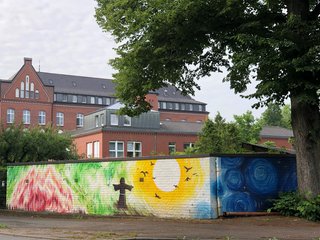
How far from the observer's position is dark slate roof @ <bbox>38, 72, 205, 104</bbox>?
329ft

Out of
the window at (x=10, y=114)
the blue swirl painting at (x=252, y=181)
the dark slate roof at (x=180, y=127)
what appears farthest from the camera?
the window at (x=10, y=114)

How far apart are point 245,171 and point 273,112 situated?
9703 centimetres

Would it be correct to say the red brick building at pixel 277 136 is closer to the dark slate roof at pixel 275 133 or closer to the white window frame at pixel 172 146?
the dark slate roof at pixel 275 133

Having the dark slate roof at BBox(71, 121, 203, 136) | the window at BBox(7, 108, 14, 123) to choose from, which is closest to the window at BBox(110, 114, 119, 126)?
the dark slate roof at BBox(71, 121, 203, 136)

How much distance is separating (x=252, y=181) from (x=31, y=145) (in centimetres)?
1800

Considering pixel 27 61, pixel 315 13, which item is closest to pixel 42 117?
pixel 27 61

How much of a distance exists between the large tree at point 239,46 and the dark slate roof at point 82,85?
7659cm

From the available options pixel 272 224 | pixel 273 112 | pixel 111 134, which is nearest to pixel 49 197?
pixel 272 224

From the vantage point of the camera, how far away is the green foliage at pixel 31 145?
108 ft

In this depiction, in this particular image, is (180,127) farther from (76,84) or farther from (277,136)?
(76,84)

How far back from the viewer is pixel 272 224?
56.6ft

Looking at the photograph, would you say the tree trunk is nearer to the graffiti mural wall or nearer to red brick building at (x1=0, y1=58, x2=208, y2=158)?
the graffiti mural wall

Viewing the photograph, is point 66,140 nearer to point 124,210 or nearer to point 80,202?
point 80,202

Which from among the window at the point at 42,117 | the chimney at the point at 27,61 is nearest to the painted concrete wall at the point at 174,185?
the window at the point at 42,117
